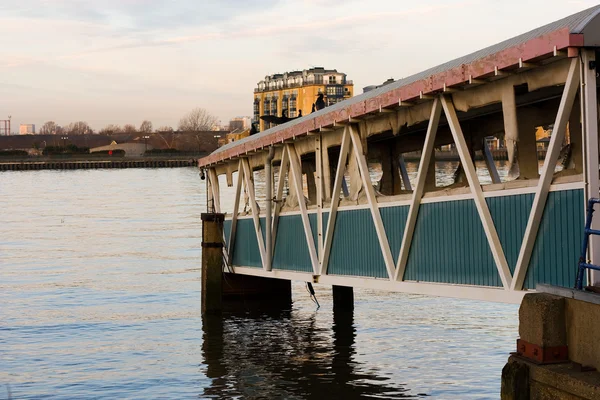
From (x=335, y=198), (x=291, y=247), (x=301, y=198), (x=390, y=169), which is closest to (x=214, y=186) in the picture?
(x=291, y=247)

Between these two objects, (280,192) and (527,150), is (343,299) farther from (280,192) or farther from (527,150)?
(527,150)

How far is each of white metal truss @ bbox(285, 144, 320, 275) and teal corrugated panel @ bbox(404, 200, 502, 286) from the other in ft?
14.9

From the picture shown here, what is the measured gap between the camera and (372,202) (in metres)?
19.0

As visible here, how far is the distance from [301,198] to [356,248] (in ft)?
9.85

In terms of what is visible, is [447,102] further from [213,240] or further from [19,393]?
[213,240]

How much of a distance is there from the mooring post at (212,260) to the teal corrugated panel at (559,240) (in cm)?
1491

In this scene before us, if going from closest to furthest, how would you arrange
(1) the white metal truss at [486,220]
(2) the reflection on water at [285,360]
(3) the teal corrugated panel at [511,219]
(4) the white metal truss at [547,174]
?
(4) the white metal truss at [547,174] < (3) the teal corrugated panel at [511,219] < (1) the white metal truss at [486,220] < (2) the reflection on water at [285,360]

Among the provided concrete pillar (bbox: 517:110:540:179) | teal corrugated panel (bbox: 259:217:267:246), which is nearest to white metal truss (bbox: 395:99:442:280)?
concrete pillar (bbox: 517:110:540:179)

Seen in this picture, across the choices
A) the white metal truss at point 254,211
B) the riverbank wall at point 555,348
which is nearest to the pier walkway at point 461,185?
the white metal truss at point 254,211

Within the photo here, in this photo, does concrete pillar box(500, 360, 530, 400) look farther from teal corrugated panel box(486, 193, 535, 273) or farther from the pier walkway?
teal corrugated panel box(486, 193, 535, 273)

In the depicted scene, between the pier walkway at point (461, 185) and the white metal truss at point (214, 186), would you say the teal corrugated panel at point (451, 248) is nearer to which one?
the pier walkway at point (461, 185)

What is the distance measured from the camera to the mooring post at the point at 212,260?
2797cm

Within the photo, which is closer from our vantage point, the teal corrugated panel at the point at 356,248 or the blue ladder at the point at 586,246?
the blue ladder at the point at 586,246

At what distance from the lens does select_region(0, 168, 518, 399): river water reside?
21.4m
